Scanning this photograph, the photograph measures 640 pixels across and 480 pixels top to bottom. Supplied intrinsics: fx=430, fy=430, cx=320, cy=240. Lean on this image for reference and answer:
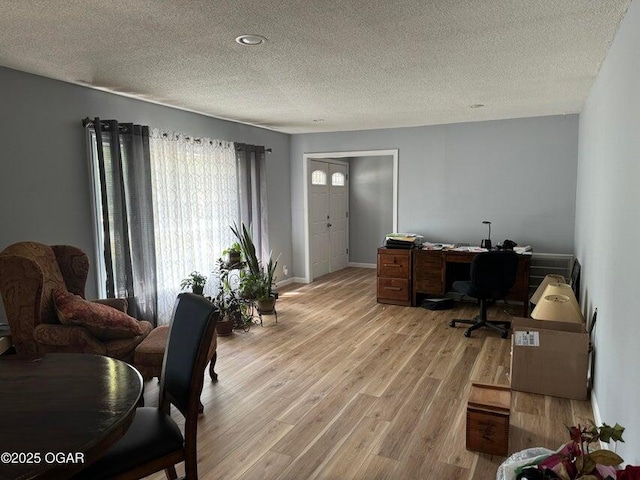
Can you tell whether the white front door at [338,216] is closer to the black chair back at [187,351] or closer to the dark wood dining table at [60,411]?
the black chair back at [187,351]

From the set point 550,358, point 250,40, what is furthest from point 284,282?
point 250,40

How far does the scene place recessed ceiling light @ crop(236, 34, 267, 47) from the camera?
95.7 inches

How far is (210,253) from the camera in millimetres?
4961

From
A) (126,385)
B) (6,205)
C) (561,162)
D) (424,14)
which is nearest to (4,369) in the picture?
(126,385)

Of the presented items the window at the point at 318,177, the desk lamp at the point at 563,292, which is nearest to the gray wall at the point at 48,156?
the window at the point at 318,177

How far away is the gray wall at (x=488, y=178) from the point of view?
515 centimetres

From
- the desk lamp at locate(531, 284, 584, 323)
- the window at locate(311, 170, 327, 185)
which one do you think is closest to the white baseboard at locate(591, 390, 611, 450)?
the desk lamp at locate(531, 284, 584, 323)

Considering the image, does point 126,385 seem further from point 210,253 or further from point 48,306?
point 210,253

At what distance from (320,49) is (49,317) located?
2407mm

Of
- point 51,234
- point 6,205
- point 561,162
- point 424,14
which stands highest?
point 424,14

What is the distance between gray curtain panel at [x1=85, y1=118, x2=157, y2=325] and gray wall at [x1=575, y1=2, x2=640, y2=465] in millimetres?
3620

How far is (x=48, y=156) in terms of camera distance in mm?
3365

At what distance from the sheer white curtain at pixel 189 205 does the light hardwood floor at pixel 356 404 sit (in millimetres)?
916

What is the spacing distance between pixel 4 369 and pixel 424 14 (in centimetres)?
249
